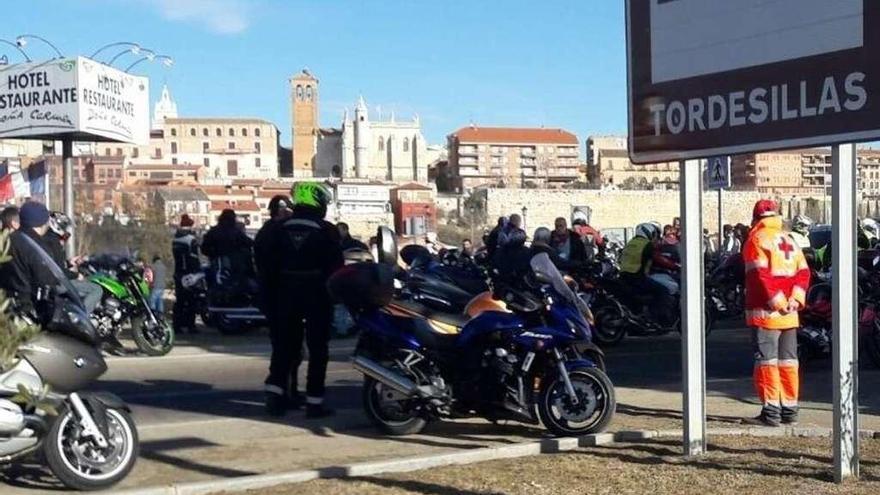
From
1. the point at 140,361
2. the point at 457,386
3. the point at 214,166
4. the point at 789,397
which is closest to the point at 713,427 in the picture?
the point at 789,397

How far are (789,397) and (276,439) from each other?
12.2ft

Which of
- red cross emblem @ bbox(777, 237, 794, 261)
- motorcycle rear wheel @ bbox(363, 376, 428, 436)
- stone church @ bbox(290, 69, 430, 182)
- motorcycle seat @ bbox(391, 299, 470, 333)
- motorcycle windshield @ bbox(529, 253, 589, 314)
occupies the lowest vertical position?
motorcycle rear wheel @ bbox(363, 376, 428, 436)

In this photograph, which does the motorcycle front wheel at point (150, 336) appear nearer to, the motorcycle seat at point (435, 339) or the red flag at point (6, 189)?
the motorcycle seat at point (435, 339)

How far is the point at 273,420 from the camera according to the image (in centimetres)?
912

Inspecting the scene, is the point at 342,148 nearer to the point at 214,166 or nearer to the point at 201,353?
the point at 214,166

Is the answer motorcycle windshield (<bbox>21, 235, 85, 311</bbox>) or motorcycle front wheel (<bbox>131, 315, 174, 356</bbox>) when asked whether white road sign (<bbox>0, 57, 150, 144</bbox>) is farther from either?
motorcycle windshield (<bbox>21, 235, 85, 311</bbox>)

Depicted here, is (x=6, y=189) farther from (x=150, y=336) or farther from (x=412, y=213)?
(x=412, y=213)

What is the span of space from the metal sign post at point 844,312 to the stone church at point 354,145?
15102cm

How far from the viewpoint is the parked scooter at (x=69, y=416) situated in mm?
6246

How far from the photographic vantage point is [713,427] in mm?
8367

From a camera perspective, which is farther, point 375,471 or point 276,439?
point 276,439

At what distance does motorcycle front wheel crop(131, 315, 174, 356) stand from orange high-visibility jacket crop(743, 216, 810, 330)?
7.91m

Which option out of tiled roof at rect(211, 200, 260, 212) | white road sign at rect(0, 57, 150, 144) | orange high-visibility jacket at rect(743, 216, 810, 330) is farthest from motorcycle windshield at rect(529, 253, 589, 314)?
tiled roof at rect(211, 200, 260, 212)

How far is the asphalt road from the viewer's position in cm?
744
